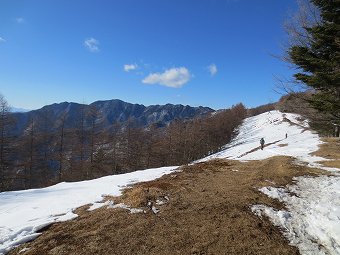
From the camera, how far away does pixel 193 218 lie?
271 inches

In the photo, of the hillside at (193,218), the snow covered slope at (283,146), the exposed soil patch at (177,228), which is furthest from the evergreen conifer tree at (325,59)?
the exposed soil patch at (177,228)

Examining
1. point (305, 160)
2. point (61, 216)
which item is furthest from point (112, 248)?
point (305, 160)

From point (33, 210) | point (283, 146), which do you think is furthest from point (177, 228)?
point (283, 146)

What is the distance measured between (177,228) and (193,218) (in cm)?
66

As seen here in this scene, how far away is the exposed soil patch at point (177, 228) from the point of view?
5.59 metres

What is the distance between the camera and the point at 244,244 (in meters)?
5.62

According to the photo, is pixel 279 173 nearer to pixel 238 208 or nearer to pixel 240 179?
pixel 240 179

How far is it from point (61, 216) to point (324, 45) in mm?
13834

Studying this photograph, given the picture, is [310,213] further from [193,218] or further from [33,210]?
[33,210]

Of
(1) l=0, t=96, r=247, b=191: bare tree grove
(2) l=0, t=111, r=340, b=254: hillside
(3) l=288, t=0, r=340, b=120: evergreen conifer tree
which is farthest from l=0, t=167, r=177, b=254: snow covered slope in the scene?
(1) l=0, t=96, r=247, b=191: bare tree grove

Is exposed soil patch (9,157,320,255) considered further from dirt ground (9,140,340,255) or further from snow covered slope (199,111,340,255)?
snow covered slope (199,111,340,255)

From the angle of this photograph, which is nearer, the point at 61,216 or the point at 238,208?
the point at 238,208

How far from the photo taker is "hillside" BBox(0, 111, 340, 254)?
18.7 ft

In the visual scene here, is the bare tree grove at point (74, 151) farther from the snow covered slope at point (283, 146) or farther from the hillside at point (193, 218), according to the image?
the hillside at point (193, 218)
